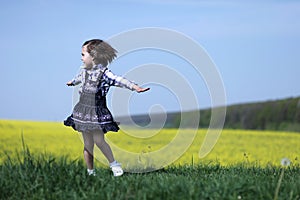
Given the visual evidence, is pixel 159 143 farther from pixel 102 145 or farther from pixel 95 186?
pixel 95 186

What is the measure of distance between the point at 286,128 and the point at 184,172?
47.6 ft

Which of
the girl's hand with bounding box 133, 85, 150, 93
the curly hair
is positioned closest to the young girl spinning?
the curly hair

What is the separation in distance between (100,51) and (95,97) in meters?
0.49

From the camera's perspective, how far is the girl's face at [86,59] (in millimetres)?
5434

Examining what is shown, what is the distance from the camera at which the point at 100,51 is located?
215 inches

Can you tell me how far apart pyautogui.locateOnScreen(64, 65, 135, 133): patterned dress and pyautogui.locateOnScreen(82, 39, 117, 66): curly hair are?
13 centimetres

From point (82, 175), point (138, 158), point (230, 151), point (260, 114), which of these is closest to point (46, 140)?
point (230, 151)

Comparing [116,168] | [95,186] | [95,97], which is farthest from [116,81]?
[95,186]

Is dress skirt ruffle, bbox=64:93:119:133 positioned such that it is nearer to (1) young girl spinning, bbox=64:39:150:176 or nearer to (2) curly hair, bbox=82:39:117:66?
(1) young girl spinning, bbox=64:39:150:176

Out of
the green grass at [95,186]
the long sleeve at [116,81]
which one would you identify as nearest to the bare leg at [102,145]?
the green grass at [95,186]

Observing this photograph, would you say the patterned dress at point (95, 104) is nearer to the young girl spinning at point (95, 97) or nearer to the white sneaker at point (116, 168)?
the young girl spinning at point (95, 97)

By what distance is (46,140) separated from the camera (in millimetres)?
13148

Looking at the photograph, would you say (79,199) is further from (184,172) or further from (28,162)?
(184,172)

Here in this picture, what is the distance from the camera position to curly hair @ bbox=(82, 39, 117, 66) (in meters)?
5.43
